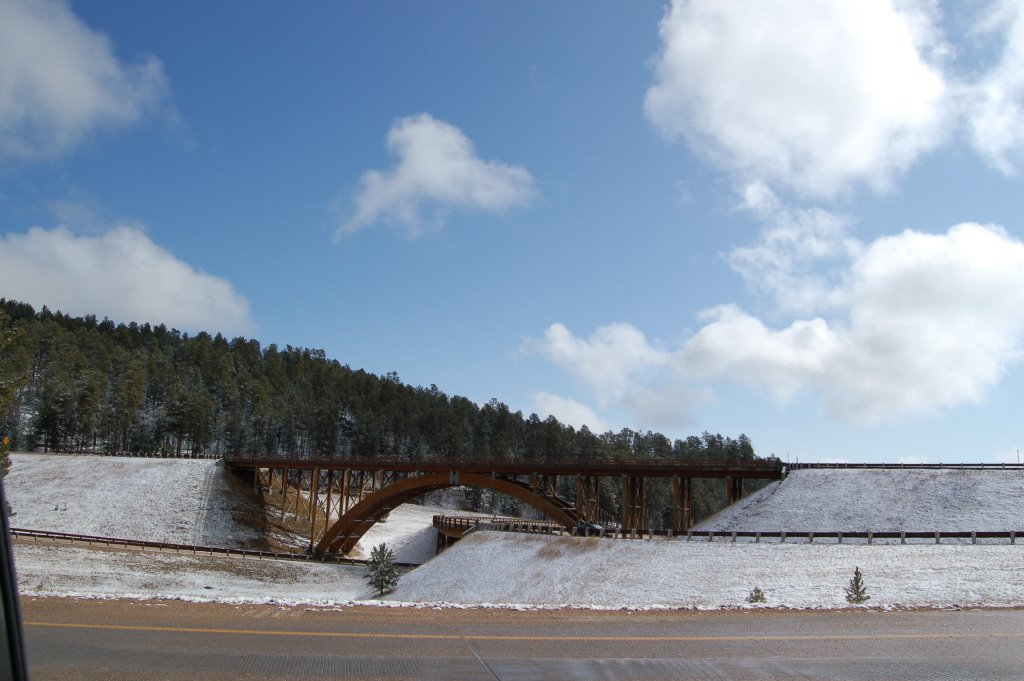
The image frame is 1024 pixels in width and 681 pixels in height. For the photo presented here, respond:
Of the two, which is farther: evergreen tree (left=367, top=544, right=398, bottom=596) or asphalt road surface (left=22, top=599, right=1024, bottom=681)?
evergreen tree (left=367, top=544, right=398, bottom=596)

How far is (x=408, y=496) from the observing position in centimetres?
6912

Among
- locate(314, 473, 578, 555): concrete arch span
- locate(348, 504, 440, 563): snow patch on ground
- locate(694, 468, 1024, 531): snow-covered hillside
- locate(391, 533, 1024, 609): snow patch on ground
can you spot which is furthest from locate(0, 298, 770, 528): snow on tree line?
locate(391, 533, 1024, 609): snow patch on ground

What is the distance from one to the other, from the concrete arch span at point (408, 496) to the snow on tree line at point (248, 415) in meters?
28.6

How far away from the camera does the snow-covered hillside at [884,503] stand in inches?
1722

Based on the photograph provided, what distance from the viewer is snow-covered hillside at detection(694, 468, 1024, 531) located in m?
43.8

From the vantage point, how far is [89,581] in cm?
4294

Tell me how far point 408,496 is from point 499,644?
5462 centimetres

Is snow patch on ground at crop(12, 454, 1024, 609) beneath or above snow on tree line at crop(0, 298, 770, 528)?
beneath

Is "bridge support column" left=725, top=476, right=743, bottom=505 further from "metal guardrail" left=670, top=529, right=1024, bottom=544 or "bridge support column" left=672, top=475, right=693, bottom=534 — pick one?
"metal guardrail" left=670, top=529, right=1024, bottom=544

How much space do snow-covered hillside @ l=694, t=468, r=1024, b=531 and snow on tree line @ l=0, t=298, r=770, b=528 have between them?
4571 centimetres

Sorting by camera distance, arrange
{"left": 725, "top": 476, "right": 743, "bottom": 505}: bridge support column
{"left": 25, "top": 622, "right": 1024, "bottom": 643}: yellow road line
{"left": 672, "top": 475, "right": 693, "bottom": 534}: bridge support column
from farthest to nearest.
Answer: {"left": 725, "top": 476, "right": 743, "bottom": 505}: bridge support column, {"left": 672, "top": 475, "right": 693, "bottom": 534}: bridge support column, {"left": 25, "top": 622, "right": 1024, "bottom": 643}: yellow road line

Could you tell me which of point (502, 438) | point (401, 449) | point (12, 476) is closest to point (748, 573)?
point (12, 476)

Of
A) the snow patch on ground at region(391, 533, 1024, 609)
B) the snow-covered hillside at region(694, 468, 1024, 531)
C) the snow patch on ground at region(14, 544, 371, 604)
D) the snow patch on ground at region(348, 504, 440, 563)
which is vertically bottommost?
the snow patch on ground at region(348, 504, 440, 563)

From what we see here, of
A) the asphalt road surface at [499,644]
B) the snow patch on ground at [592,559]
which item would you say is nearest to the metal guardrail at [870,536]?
the snow patch on ground at [592,559]
